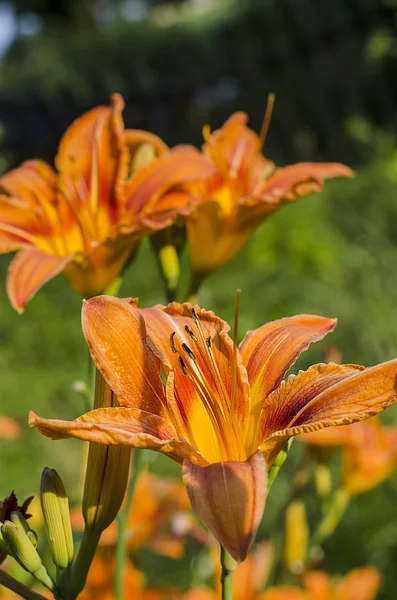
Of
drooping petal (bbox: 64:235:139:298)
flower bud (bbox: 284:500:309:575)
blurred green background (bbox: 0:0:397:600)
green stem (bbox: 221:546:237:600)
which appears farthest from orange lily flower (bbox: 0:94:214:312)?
blurred green background (bbox: 0:0:397:600)

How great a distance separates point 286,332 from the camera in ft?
2.69

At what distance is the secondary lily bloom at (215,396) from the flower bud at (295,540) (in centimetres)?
55

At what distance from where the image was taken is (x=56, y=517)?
0.80m

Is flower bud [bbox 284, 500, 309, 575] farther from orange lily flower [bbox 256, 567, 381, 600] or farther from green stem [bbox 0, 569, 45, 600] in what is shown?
green stem [bbox 0, 569, 45, 600]

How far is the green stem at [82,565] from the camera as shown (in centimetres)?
80

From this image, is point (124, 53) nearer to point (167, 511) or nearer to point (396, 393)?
point (167, 511)

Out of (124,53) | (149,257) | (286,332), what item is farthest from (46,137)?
(286,332)

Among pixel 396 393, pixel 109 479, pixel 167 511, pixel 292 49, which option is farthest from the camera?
pixel 292 49

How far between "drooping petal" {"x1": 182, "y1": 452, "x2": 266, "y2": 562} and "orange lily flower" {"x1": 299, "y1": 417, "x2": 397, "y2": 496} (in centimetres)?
68

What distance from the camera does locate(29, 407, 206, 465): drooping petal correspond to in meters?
0.65

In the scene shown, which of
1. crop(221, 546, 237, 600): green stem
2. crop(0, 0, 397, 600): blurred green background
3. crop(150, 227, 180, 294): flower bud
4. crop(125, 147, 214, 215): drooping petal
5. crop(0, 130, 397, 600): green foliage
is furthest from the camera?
crop(0, 0, 397, 600): blurred green background

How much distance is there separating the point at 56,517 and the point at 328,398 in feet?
1.07

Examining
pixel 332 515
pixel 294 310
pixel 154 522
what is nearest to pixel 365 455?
pixel 332 515

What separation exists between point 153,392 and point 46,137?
786cm
